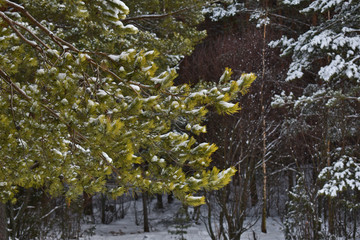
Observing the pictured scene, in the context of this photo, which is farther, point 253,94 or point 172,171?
point 253,94

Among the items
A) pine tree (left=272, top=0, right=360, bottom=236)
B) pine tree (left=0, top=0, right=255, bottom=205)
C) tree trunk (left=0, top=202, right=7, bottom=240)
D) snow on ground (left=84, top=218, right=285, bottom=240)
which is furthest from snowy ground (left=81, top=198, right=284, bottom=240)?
pine tree (left=0, top=0, right=255, bottom=205)

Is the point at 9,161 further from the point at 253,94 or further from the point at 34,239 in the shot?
the point at 253,94

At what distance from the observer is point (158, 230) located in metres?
13.8

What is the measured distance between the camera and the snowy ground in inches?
454

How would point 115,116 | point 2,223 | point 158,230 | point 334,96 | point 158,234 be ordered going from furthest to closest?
1. point 158,230
2. point 158,234
3. point 334,96
4. point 2,223
5. point 115,116

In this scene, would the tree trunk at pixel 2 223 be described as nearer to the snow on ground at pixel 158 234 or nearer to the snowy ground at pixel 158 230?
the snowy ground at pixel 158 230

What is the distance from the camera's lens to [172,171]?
2.77m

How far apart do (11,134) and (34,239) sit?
666 cm

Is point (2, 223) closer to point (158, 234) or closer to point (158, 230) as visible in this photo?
point (158, 234)

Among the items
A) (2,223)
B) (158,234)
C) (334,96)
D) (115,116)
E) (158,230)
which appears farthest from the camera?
(158,230)

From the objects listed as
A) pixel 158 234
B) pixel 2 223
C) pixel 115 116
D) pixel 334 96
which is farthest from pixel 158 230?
pixel 115 116

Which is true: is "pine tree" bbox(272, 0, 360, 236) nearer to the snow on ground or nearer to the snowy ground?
the snowy ground

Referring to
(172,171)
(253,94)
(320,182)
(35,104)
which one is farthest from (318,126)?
(35,104)

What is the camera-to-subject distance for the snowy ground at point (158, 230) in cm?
1153
